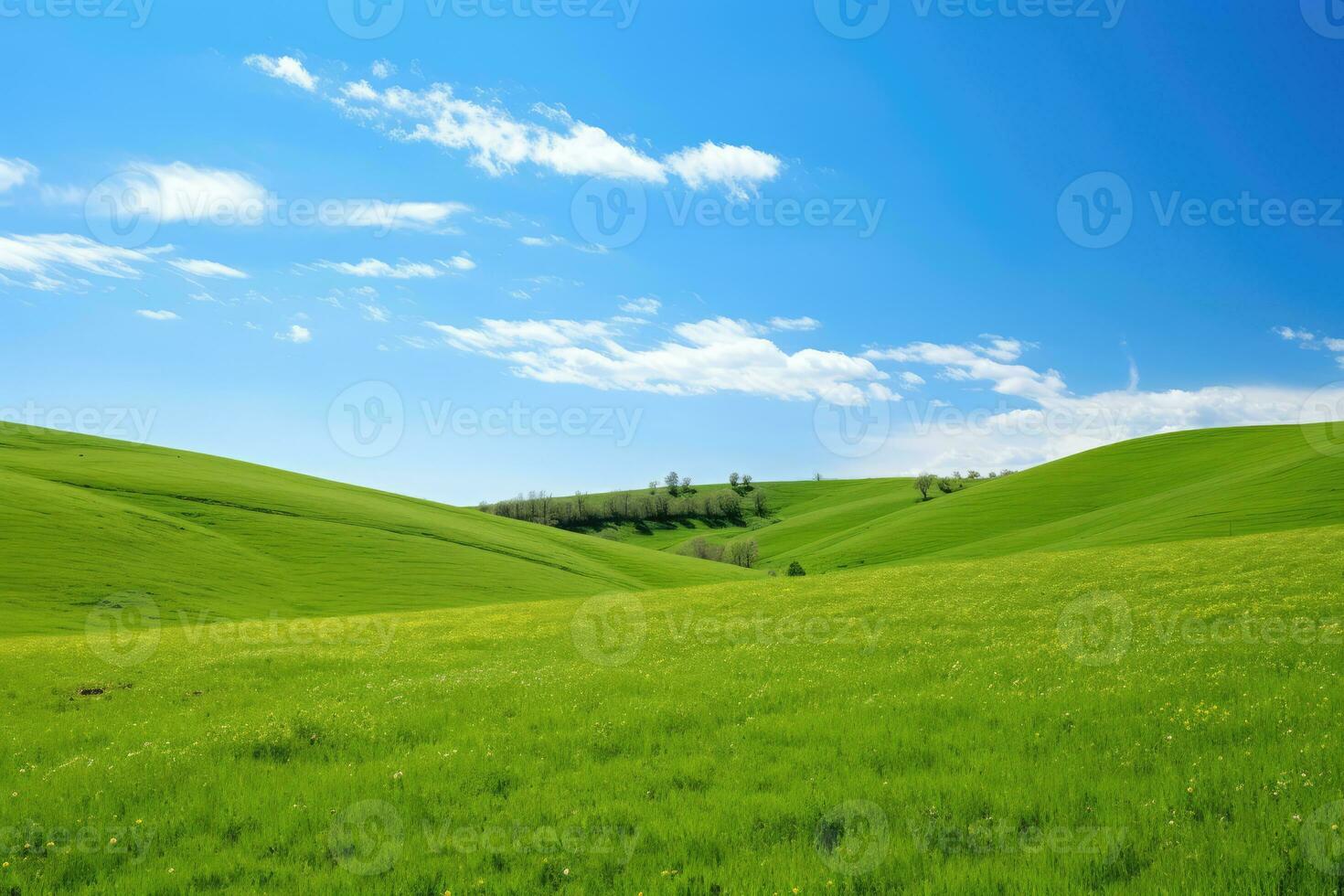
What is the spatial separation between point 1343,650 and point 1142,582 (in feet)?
46.1

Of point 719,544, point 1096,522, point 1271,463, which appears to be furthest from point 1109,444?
point 719,544

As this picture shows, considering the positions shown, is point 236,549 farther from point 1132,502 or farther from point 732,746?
point 1132,502

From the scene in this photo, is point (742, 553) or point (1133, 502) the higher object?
point (1133, 502)

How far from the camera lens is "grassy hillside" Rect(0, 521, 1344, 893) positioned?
7.09 meters

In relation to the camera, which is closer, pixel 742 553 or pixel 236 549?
pixel 236 549

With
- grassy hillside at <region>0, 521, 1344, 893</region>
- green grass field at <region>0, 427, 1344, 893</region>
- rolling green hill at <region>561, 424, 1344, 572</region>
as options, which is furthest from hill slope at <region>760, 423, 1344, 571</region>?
grassy hillside at <region>0, 521, 1344, 893</region>

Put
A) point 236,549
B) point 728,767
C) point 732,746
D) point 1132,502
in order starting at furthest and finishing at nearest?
point 1132,502, point 236,549, point 732,746, point 728,767

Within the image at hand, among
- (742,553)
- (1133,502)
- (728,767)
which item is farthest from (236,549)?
(742,553)

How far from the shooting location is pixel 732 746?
10.8 m

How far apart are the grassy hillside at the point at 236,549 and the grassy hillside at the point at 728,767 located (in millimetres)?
37852

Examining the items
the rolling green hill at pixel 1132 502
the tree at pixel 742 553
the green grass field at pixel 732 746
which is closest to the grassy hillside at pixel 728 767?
the green grass field at pixel 732 746

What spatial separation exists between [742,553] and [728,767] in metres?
153

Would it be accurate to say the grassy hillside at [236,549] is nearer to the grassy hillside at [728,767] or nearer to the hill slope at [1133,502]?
the hill slope at [1133,502]

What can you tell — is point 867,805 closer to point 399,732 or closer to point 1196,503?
point 399,732
